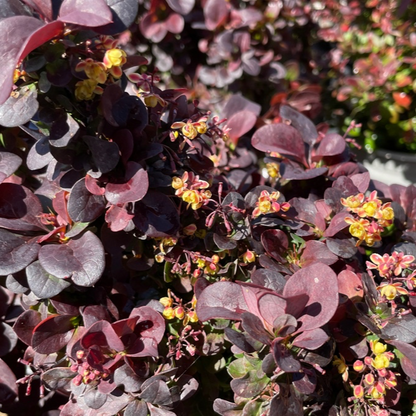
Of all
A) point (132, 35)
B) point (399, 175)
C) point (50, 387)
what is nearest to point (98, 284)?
point (50, 387)

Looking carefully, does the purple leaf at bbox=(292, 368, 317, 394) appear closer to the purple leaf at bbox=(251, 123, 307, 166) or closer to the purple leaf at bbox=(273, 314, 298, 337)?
the purple leaf at bbox=(273, 314, 298, 337)

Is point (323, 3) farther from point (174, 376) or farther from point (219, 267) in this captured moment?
point (174, 376)

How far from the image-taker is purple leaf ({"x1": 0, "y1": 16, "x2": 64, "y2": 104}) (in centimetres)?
51

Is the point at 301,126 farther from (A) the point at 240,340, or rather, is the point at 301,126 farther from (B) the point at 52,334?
(B) the point at 52,334

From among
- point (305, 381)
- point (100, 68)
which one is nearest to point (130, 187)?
point (100, 68)

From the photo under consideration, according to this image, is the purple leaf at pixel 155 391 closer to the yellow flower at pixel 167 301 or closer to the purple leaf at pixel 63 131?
the yellow flower at pixel 167 301

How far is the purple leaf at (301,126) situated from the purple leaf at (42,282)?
1.83 ft

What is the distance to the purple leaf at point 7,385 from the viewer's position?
2.66ft

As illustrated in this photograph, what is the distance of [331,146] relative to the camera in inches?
34.8

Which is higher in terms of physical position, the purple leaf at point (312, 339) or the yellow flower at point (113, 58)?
the yellow flower at point (113, 58)

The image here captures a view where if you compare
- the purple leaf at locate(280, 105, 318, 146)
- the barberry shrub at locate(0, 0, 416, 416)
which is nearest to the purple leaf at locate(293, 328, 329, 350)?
the barberry shrub at locate(0, 0, 416, 416)

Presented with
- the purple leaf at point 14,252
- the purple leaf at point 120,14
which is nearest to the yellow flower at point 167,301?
the purple leaf at point 14,252

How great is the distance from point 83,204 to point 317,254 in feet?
1.24

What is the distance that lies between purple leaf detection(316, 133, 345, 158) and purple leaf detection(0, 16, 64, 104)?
0.54 m
